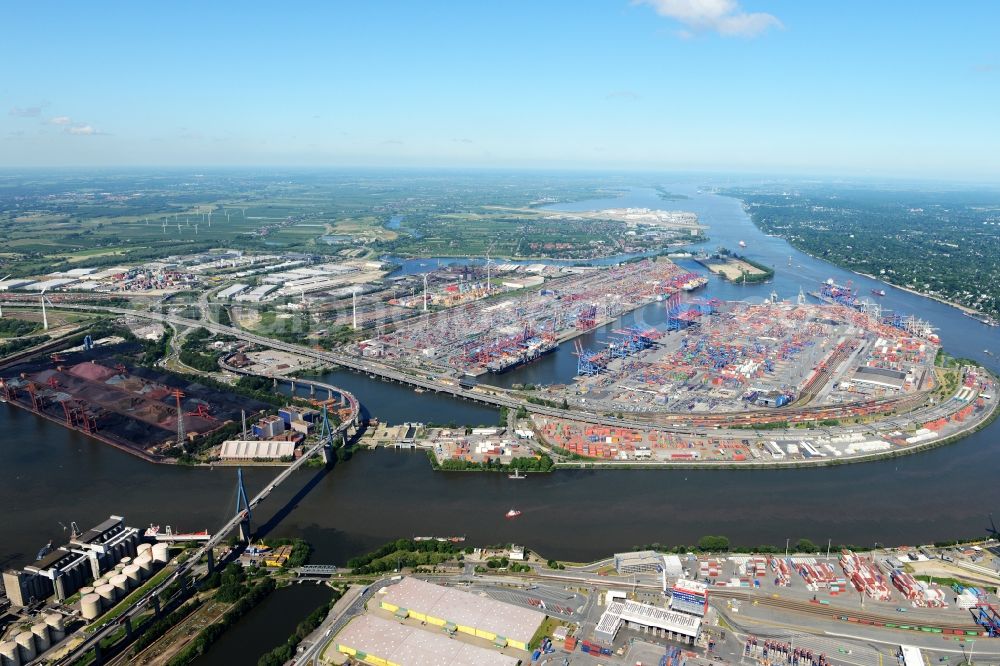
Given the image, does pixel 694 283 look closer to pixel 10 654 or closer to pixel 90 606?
pixel 90 606

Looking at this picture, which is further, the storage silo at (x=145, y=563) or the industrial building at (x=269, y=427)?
the industrial building at (x=269, y=427)

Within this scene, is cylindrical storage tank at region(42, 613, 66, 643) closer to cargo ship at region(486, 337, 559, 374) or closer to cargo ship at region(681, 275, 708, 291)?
cargo ship at region(486, 337, 559, 374)

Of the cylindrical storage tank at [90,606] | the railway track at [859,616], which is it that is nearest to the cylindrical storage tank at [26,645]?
the cylindrical storage tank at [90,606]

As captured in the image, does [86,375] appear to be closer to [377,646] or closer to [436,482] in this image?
[436,482]

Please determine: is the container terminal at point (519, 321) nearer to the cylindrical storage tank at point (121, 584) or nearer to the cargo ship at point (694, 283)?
the cargo ship at point (694, 283)

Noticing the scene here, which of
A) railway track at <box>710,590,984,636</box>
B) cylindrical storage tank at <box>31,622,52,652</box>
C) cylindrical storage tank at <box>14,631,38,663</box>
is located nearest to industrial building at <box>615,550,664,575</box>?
railway track at <box>710,590,984,636</box>

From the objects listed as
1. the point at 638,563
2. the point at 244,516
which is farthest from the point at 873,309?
the point at 244,516

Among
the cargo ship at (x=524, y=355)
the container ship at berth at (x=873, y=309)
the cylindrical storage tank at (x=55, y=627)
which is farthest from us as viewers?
the container ship at berth at (x=873, y=309)

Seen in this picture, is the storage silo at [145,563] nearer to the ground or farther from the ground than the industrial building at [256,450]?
nearer to the ground
